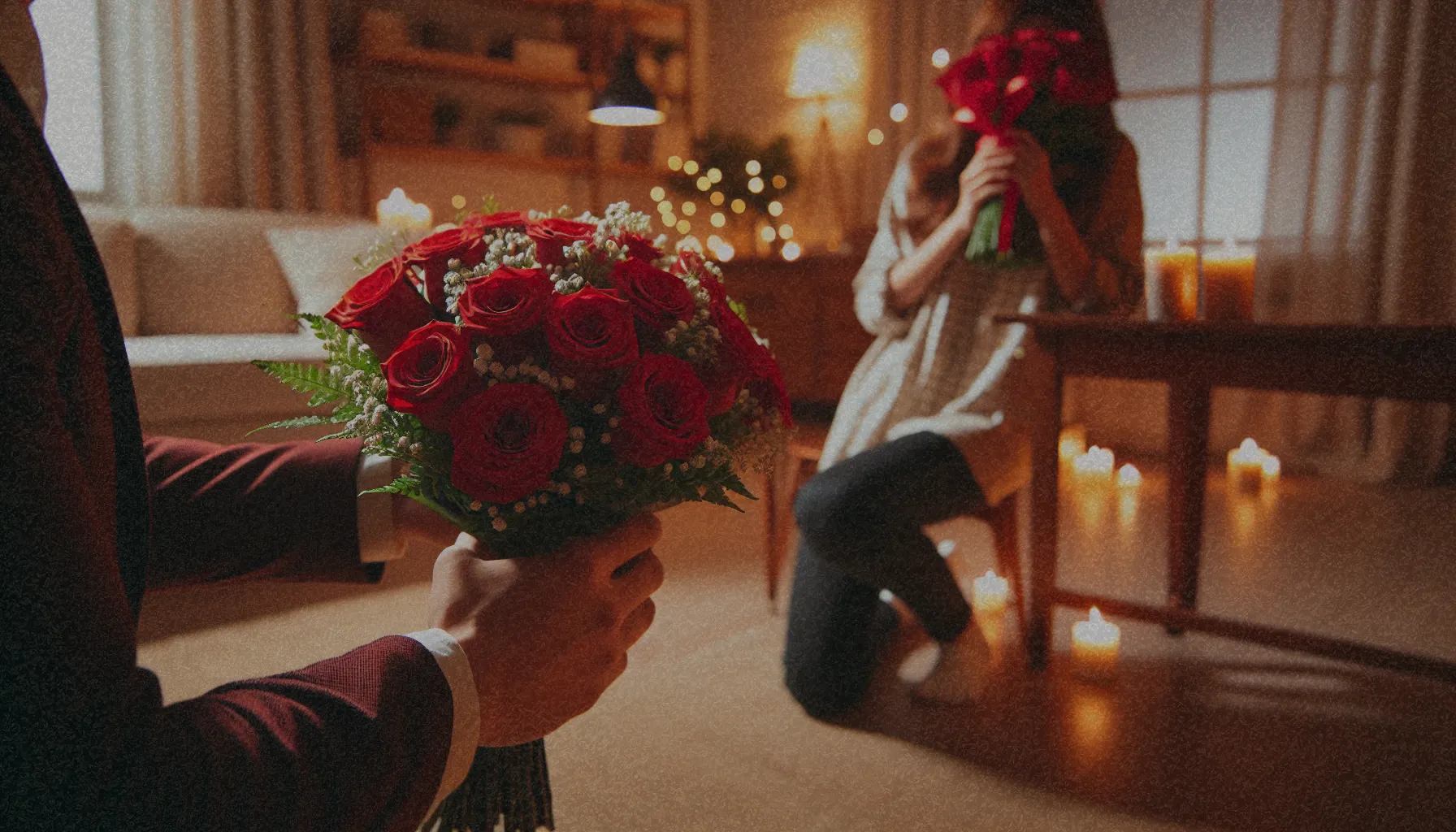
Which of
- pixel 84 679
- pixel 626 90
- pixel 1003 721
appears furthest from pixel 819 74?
pixel 84 679

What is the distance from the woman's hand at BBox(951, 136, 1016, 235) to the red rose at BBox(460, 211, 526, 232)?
1.07m

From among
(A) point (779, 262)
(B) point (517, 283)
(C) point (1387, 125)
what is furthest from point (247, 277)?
(C) point (1387, 125)

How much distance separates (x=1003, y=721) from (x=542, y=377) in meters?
1.20

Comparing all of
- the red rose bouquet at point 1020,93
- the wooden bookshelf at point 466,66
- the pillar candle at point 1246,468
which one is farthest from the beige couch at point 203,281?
the pillar candle at point 1246,468

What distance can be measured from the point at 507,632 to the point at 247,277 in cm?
285

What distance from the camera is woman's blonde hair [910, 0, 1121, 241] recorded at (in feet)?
5.27

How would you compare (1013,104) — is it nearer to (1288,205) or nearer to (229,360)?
(229,360)

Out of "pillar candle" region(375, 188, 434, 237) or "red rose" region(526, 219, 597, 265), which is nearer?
"red rose" region(526, 219, 597, 265)

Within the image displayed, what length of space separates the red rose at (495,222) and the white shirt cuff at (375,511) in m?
0.24

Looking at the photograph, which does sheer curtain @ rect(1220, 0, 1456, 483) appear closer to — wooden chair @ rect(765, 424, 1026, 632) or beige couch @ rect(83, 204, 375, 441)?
wooden chair @ rect(765, 424, 1026, 632)

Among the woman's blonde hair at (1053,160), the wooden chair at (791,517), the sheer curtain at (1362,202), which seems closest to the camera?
the woman's blonde hair at (1053,160)

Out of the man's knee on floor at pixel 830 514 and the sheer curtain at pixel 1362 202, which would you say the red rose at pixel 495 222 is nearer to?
the man's knee on floor at pixel 830 514

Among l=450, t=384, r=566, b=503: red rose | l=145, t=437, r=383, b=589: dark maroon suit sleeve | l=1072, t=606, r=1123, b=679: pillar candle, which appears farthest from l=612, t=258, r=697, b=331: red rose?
l=1072, t=606, r=1123, b=679: pillar candle

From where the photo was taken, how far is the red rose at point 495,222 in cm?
75
